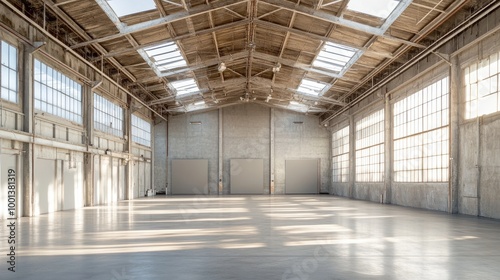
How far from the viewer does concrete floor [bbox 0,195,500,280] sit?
8.12 metres

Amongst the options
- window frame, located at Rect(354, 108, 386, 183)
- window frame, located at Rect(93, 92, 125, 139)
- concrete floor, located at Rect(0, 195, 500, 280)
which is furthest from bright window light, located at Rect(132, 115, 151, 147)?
concrete floor, located at Rect(0, 195, 500, 280)

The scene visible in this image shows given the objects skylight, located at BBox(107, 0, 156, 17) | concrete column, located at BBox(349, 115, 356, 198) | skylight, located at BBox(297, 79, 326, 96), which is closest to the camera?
skylight, located at BBox(107, 0, 156, 17)

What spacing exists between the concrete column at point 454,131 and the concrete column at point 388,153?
30.8ft

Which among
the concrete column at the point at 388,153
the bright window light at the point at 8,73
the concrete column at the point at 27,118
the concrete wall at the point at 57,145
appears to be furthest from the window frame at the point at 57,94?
the concrete column at the point at 388,153

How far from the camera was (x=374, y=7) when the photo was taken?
21734 millimetres

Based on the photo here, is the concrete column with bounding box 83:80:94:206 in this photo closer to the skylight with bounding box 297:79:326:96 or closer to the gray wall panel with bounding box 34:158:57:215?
the gray wall panel with bounding box 34:158:57:215

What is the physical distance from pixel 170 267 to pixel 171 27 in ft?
61.9

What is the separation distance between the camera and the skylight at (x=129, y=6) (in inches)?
838

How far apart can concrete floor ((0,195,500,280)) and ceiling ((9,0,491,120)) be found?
9860 mm

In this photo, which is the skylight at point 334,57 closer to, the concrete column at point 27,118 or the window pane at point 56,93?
the window pane at point 56,93

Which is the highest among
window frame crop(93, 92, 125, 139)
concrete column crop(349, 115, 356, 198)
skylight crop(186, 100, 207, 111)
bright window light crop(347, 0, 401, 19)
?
bright window light crop(347, 0, 401, 19)

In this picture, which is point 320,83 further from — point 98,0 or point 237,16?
point 98,0

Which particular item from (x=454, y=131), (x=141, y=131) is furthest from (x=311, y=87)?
(x=454, y=131)

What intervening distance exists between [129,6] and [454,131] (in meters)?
15.7
